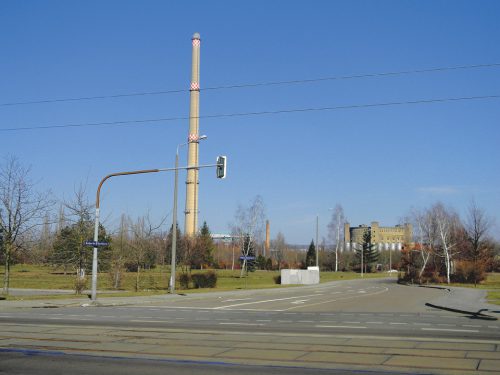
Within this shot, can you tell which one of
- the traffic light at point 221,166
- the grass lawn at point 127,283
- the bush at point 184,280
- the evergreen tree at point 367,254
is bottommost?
the grass lawn at point 127,283

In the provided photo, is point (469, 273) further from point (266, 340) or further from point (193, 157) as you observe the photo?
point (193, 157)

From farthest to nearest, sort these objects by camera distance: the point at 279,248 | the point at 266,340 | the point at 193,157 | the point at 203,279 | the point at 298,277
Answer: the point at 279,248 → the point at 193,157 → the point at 298,277 → the point at 203,279 → the point at 266,340

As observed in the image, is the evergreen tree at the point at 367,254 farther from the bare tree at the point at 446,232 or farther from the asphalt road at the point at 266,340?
the asphalt road at the point at 266,340

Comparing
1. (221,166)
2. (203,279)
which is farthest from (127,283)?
(221,166)

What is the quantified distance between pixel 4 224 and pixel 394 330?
2586cm

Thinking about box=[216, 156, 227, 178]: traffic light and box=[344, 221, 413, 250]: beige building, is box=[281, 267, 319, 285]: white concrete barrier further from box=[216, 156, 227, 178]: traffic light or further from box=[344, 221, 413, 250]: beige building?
box=[344, 221, 413, 250]: beige building

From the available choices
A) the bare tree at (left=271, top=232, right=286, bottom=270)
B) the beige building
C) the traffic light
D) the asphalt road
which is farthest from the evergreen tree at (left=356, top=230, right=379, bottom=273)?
the asphalt road

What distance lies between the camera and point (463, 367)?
10.2 meters

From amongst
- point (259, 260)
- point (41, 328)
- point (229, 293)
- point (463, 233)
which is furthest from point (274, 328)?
point (259, 260)

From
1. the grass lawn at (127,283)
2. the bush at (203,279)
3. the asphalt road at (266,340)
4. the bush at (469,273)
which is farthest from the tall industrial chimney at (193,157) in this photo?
the asphalt road at (266,340)

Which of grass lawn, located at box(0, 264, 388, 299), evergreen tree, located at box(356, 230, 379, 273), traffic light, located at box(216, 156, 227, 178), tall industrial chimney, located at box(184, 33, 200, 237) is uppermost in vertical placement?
tall industrial chimney, located at box(184, 33, 200, 237)

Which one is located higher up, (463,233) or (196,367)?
(463,233)

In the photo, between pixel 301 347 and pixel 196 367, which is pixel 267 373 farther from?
pixel 301 347

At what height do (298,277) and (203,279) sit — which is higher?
(203,279)
